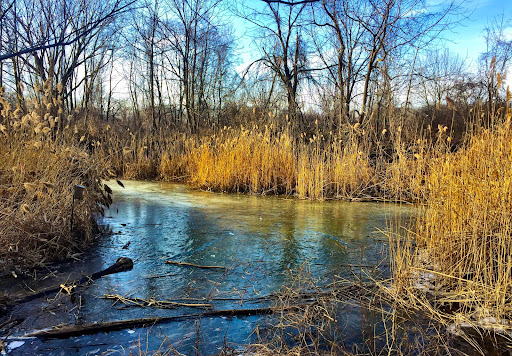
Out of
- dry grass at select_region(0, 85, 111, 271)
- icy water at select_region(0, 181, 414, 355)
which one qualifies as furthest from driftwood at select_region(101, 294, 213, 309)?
dry grass at select_region(0, 85, 111, 271)

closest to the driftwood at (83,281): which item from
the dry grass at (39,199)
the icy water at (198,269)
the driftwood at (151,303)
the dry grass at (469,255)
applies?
the icy water at (198,269)

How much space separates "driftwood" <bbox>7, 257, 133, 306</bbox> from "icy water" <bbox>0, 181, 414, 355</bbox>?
6 centimetres

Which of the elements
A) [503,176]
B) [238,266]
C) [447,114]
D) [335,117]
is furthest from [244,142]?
[447,114]

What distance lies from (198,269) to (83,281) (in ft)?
2.31

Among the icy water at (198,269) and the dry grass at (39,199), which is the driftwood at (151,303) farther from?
the dry grass at (39,199)

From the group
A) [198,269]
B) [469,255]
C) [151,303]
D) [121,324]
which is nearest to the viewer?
[121,324]

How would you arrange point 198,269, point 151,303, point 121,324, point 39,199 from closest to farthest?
point 121,324, point 151,303, point 198,269, point 39,199

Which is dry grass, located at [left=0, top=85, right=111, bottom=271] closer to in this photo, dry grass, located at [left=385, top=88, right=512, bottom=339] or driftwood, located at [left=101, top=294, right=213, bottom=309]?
driftwood, located at [left=101, top=294, right=213, bottom=309]

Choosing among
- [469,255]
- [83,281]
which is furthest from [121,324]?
[469,255]

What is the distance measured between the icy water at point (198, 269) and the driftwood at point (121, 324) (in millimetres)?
35

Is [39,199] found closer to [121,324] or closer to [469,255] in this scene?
[121,324]

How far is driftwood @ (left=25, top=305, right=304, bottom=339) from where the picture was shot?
1559 millimetres

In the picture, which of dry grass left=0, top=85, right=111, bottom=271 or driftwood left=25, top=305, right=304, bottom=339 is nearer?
driftwood left=25, top=305, right=304, bottom=339

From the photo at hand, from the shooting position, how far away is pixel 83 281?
2.20 m
